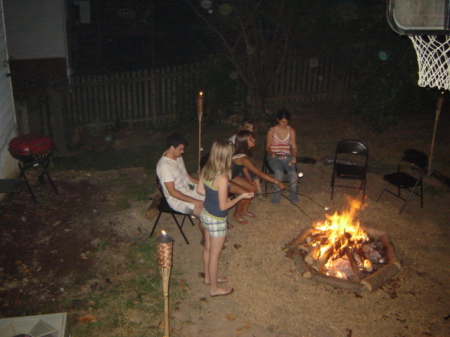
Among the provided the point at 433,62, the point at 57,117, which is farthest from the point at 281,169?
the point at 57,117

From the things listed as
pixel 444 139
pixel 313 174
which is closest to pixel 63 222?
pixel 313 174

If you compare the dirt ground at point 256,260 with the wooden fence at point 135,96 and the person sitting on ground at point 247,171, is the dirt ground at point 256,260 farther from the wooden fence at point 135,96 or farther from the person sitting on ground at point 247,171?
the wooden fence at point 135,96

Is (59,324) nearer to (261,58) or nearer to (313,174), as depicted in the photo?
(313,174)

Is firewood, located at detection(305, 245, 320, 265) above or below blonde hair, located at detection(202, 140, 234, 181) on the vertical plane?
below

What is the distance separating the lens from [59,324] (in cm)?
382

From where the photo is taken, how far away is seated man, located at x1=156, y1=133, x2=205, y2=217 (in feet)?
19.2

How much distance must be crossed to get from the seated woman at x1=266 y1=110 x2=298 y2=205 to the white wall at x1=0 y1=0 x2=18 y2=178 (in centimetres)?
492

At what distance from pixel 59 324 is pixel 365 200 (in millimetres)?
5683

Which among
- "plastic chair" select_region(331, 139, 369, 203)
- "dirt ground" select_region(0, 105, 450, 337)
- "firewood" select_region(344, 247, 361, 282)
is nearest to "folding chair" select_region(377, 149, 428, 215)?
"dirt ground" select_region(0, 105, 450, 337)

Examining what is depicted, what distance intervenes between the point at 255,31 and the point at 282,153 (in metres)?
5.44

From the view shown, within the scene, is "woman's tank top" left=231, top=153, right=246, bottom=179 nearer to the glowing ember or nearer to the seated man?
the seated man

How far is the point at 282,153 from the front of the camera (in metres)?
7.66

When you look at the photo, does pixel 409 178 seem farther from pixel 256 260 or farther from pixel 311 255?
pixel 256 260

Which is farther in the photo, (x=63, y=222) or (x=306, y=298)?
(x=63, y=222)
